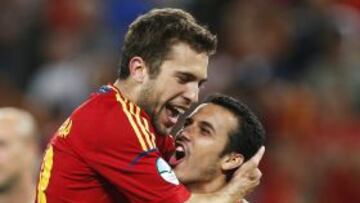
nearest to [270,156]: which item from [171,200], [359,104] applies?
[359,104]

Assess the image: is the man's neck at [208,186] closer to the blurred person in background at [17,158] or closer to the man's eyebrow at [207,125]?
the man's eyebrow at [207,125]

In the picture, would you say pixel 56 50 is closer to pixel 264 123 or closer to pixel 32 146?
pixel 264 123

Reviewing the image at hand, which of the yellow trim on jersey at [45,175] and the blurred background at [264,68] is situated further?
the blurred background at [264,68]

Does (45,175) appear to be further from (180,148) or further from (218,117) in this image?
(218,117)

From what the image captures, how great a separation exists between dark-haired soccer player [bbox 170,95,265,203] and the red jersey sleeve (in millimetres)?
581

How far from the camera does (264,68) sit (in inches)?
354

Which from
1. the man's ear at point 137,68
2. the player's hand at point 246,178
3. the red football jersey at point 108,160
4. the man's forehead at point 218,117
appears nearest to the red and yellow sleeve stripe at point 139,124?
the red football jersey at point 108,160

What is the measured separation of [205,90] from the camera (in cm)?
880

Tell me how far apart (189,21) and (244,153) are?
2.43ft

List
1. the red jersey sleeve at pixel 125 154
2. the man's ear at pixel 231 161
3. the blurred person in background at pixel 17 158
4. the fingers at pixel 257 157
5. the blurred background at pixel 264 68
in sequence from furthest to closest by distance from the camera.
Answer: the blurred background at pixel 264 68 < the blurred person in background at pixel 17 158 < the man's ear at pixel 231 161 < the fingers at pixel 257 157 < the red jersey sleeve at pixel 125 154

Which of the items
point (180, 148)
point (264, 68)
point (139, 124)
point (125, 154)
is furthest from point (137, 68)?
point (264, 68)

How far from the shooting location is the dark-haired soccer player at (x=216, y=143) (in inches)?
206

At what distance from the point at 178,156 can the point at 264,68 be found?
12.4 feet

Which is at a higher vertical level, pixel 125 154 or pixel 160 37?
pixel 160 37
